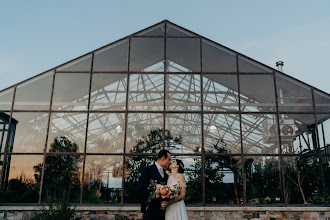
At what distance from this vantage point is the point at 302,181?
25.6 ft

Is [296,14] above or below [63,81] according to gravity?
above

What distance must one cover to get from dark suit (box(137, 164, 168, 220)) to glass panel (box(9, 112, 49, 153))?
17.0ft

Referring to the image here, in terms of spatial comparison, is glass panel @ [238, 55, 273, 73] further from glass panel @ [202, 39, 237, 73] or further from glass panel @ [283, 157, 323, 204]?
glass panel @ [283, 157, 323, 204]

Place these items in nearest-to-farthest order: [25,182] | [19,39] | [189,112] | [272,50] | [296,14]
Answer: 1. [25,182]
2. [189,112]
3. [296,14]
4. [19,39]
5. [272,50]

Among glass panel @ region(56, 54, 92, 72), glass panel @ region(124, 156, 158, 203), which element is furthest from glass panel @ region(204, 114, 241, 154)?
glass panel @ region(56, 54, 92, 72)

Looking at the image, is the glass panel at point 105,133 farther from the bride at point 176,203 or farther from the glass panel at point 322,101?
the glass panel at point 322,101

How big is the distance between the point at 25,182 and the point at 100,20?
19.6 feet

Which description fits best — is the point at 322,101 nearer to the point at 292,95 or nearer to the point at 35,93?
the point at 292,95

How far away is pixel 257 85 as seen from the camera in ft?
28.7

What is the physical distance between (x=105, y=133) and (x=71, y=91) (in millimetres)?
1643

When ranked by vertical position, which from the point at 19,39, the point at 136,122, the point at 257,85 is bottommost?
the point at 136,122

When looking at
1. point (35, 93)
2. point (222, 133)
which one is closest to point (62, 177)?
point (35, 93)

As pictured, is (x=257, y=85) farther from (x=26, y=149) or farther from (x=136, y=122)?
(x=26, y=149)

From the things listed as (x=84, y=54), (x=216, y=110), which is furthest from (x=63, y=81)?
(x=216, y=110)
